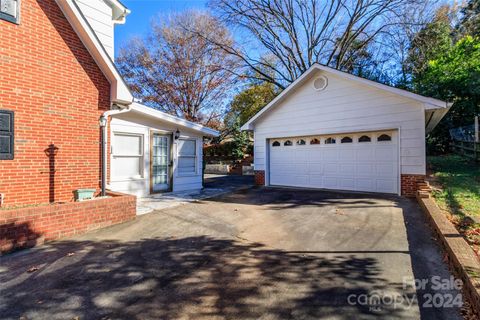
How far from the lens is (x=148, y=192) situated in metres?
8.95

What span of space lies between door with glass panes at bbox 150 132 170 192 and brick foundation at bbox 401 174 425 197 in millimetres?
8168

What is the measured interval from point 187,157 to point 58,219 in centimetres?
582

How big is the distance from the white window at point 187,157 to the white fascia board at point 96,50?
306 centimetres

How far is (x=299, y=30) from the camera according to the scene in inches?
837

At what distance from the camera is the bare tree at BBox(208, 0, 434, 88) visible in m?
19.2

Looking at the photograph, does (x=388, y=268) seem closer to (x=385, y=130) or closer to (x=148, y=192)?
(x=385, y=130)

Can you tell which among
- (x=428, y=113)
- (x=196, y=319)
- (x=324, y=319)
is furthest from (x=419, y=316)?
(x=428, y=113)

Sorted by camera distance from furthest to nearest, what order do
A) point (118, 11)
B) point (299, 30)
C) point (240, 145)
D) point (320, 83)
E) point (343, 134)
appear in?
point (299, 30), point (240, 145), point (320, 83), point (343, 134), point (118, 11)

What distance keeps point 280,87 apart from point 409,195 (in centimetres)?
1536

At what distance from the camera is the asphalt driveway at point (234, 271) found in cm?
277

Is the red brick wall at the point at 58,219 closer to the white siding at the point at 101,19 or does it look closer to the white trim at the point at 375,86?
the white siding at the point at 101,19

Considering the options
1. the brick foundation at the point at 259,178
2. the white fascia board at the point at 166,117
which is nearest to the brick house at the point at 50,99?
the white fascia board at the point at 166,117

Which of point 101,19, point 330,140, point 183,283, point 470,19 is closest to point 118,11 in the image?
point 101,19

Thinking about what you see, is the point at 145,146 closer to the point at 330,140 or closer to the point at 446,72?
the point at 330,140
